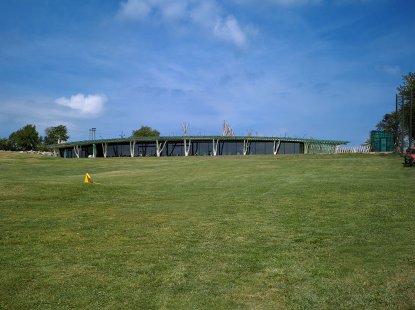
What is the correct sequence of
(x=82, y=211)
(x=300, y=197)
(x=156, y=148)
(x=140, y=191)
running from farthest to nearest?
(x=156, y=148) < (x=140, y=191) < (x=300, y=197) < (x=82, y=211)

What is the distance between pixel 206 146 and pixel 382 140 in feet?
119

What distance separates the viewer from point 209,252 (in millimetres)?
9406

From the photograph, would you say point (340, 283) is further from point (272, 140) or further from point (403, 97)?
point (272, 140)

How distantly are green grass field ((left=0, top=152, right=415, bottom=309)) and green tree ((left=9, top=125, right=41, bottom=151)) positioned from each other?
383 ft

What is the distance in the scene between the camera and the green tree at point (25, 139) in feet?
406

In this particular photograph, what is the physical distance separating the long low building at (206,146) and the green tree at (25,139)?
125 feet

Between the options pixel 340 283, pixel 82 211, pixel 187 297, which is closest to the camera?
pixel 187 297

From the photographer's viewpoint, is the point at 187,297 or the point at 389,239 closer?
the point at 187,297

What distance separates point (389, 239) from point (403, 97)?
5823cm

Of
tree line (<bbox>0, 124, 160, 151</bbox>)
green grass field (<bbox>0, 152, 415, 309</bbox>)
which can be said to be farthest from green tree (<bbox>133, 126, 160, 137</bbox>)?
green grass field (<bbox>0, 152, 415, 309</bbox>)

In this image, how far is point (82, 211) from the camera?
14648 millimetres

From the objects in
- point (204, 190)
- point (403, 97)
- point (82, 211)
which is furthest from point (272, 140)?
point (82, 211)

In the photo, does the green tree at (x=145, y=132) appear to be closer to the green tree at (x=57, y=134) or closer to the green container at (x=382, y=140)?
the green tree at (x=57, y=134)

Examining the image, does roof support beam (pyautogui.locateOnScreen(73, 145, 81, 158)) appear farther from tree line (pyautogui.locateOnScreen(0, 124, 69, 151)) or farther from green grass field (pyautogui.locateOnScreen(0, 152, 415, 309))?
green grass field (pyautogui.locateOnScreen(0, 152, 415, 309))
